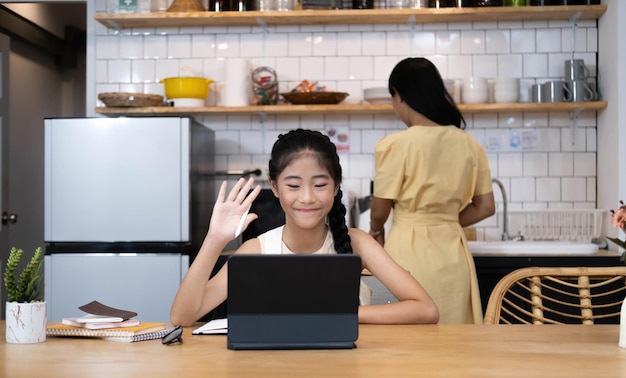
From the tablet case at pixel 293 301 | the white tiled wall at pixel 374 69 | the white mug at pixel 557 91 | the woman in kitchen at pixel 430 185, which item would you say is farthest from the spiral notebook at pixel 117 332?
the white mug at pixel 557 91

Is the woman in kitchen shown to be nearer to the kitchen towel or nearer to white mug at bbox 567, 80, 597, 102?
white mug at bbox 567, 80, 597, 102

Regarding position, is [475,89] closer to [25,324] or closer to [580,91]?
[580,91]

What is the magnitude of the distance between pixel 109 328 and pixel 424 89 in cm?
165

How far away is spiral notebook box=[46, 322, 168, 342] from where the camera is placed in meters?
1.80

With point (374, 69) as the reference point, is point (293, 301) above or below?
below

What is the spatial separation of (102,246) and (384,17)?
5.94 ft

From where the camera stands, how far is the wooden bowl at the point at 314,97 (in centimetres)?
438

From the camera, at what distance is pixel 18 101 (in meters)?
5.74

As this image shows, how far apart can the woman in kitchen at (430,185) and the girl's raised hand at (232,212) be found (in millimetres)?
1407

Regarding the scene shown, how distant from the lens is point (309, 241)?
7.20 feet

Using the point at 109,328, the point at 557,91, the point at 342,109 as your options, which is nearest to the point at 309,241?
the point at 109,328

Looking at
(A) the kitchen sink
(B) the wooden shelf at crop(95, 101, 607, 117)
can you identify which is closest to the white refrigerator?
(B) the wooden shelf at crop(95, 101, 607, 117)

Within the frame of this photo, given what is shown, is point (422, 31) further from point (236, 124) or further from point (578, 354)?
point (578, 354)

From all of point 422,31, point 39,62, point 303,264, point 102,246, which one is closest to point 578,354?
point 303,264
